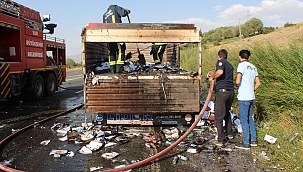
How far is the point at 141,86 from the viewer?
16.1 feet

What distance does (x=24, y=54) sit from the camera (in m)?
8.78

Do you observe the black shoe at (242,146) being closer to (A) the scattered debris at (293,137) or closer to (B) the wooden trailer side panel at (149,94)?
(A) the scattered debris at (293,137)

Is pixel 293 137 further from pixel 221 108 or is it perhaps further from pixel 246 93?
pixel 221 108

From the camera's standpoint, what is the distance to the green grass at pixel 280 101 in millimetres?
4241

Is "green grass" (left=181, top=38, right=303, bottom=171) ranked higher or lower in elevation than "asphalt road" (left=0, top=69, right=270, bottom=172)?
higher

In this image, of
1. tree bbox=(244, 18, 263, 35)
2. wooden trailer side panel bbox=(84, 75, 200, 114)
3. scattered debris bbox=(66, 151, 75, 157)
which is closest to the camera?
scattered debris bbox=(66, 151, 75, 157)

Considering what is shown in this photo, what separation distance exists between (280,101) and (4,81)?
268 inches

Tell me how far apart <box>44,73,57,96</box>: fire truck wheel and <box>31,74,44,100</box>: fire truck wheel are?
0.48 meters

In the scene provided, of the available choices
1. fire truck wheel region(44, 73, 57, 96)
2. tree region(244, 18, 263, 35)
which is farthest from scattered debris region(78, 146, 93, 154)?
tree region(244, 18, 263, 35)

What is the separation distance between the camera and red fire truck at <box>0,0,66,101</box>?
785cm

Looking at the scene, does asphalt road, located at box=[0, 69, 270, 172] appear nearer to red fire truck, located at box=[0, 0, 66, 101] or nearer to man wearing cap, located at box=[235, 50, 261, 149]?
man wearing cap, located at box=[235, 50, 261, 149]

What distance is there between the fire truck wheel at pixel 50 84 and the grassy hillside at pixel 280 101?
7352mm

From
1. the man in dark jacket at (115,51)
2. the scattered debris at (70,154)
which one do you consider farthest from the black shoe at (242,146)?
the man in dark jacket at (115,51)

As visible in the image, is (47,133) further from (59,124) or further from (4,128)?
(4,128)
